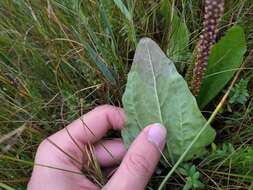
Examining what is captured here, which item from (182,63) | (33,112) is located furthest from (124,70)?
(33,112)

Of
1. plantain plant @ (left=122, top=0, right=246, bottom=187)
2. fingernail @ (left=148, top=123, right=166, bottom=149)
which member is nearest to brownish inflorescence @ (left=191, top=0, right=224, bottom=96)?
plantain plant @ (left=122, top=0, right=246, bottom=187)

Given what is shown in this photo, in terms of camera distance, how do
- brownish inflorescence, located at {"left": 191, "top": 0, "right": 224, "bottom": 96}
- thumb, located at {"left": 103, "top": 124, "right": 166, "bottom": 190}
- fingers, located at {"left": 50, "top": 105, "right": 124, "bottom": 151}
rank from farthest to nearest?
fingers, located at {"left": 50, "top": 105, "right": 124, "bottom": 151}, thumb, located at {"left": 103, "top": 124, "right": 166, "bottom": 190}, brownish inflorescence, located at {"left": 191, "top": 0, "right": 224, "bottom": 96}

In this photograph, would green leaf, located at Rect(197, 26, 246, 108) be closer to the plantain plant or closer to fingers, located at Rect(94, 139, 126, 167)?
the plantain plant

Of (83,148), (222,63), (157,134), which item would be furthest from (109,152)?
(222,63)

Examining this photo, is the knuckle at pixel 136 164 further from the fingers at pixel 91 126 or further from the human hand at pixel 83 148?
the fingers at pixel 91 126

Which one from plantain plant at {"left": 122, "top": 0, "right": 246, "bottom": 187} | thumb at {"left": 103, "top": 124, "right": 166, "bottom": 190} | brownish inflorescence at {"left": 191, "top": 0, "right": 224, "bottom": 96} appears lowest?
thumb at {"left": 103, "top": 124, "right": 166, "bottom": 190}

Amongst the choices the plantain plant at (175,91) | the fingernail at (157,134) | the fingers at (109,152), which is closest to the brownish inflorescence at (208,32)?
the plantain plant at (175,91)

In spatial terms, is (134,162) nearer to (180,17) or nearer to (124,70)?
(124,70)

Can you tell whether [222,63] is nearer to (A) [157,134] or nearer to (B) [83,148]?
(A) [157,134]
